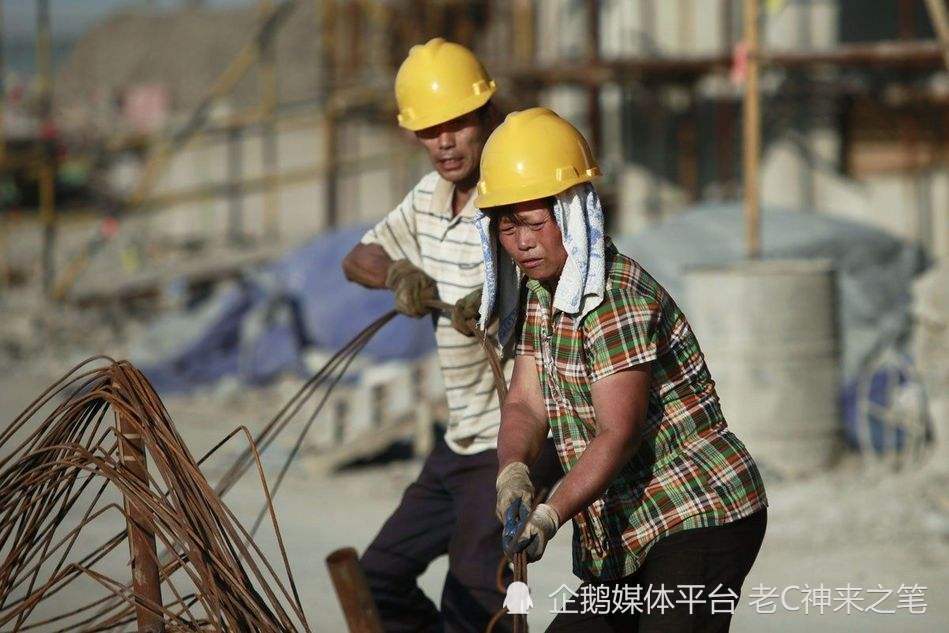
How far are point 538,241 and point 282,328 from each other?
9.57 meters

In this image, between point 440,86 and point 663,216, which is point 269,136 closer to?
point 663,216

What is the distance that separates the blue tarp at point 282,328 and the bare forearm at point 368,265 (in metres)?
7.18

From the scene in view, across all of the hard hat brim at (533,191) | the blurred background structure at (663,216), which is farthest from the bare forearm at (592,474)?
the blurred background structure at (663,216)

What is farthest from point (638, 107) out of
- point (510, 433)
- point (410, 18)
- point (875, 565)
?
point (510, 433)

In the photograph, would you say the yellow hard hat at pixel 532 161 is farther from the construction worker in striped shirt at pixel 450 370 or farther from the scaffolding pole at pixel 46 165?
the scaffolding pole at pixel 46 165

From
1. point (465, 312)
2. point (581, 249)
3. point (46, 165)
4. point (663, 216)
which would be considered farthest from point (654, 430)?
point (46, 165)

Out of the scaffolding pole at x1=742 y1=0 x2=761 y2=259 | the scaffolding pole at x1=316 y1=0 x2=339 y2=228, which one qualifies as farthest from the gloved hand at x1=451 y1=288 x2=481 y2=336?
the scaffolding pole at x1=316 y1=0 x2=339 y2=228

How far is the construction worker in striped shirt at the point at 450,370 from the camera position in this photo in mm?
4160

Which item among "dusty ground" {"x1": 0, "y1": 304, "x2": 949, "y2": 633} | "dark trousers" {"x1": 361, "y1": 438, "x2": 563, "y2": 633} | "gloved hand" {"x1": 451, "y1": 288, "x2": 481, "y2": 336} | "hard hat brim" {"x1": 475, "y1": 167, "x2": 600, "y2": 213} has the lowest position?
"dusty ground" {"x1": 0, "y1": 304, "x2": 949, "y2": 633}

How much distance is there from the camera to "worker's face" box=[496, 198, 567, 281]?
125 inches

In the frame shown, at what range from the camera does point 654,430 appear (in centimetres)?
319

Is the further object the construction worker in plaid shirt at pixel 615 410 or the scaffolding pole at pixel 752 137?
the scaffolding pole at pixel 752 137

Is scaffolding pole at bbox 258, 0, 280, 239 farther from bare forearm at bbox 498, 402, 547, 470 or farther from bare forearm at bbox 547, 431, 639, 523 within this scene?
bare forearm at bbox 547, 431, 639, 523

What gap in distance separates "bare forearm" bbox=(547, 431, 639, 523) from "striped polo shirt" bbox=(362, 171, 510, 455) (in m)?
1.19
